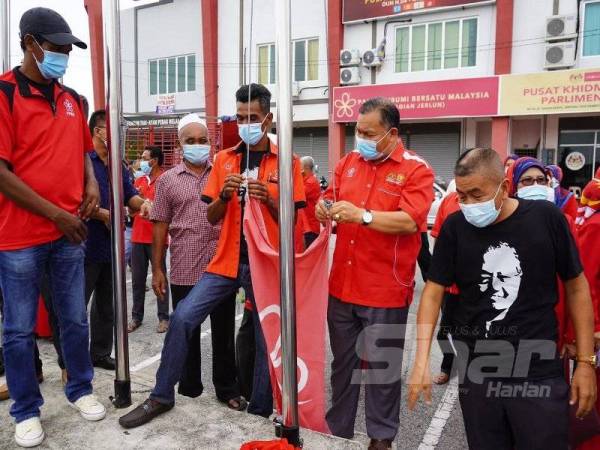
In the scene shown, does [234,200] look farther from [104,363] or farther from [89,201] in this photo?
[104,363]

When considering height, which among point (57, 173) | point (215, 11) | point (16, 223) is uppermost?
point (215, 11)

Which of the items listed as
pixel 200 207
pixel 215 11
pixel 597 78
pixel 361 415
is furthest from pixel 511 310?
pixel 215 11

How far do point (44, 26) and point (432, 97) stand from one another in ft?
48.6

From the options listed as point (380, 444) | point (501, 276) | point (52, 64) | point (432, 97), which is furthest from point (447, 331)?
point (432, 97)

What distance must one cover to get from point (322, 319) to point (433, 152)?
16.0 m

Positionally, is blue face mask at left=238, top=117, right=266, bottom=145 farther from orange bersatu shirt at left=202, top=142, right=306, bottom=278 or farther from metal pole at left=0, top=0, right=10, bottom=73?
metal pole at left=0, top=0, right=10, bottom=73

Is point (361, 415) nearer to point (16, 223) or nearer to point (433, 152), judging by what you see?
point (16, 223)

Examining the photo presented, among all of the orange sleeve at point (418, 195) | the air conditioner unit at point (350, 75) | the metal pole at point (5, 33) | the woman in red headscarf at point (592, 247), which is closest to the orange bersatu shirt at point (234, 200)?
the orange sleeve at point (418, 195)

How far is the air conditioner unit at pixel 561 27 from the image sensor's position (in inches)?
553

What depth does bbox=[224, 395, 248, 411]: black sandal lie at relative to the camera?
297 centimetres

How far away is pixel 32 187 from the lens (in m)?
2.26

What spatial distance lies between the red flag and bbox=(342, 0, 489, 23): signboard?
15.2 m

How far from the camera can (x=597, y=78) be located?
44.6 ft

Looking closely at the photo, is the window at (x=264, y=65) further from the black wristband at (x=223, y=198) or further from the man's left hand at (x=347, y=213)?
the man's left hand at (x=347, y=213)
